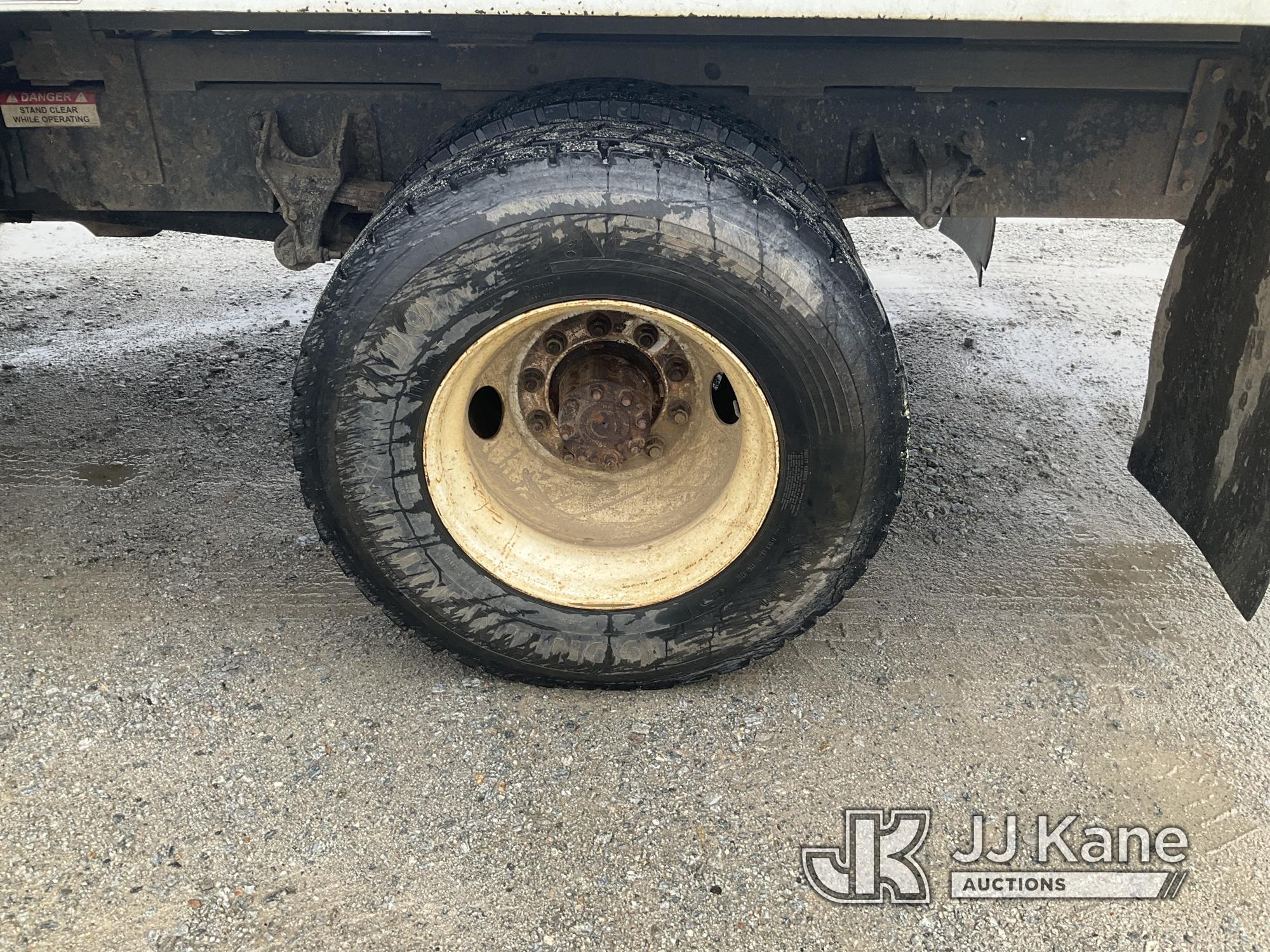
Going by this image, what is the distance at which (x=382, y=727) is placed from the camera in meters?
2.42

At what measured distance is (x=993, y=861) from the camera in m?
2.11

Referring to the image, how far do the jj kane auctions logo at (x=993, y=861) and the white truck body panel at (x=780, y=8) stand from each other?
1.72 m

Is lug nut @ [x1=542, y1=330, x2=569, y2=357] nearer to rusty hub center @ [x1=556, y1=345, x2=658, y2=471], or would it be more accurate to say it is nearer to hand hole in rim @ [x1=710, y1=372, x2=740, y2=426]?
rusty hub center @ [x1=556, y1=345, x2=658, y2=471]

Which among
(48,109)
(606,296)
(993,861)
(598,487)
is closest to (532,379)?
(598,487)

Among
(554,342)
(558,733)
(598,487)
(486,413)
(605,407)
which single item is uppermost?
→ (554,342)

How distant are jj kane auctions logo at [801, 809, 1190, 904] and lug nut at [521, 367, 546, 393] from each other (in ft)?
4.40

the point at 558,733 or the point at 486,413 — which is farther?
the point at 486,413

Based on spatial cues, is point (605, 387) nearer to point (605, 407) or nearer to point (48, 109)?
point (605, 407)

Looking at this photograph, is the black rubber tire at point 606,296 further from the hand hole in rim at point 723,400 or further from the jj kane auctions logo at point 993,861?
the jj kane auctions logo at point 993,861

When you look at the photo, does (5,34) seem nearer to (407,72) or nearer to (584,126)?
(407,72)

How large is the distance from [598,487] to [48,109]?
1.75m

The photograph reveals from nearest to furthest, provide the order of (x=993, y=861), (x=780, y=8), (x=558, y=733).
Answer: (x=780, y=8)
(x=993, y=861)
(x=558, y=733)

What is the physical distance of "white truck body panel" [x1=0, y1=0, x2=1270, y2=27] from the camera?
73.2 inches

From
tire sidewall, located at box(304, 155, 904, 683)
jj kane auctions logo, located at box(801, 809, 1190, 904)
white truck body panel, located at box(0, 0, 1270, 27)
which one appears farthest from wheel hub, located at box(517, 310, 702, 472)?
jj kane auctions logo, located at box(801, 809, 1190, 904)
